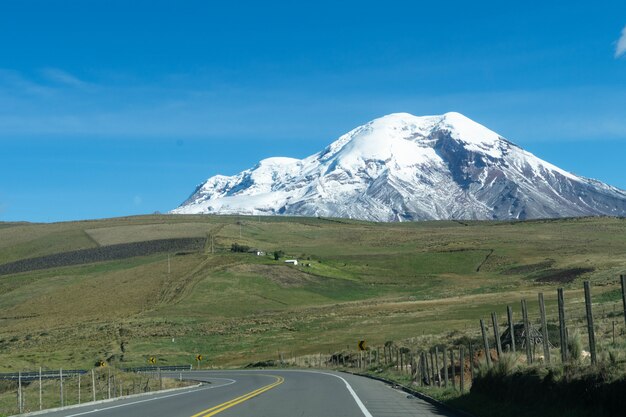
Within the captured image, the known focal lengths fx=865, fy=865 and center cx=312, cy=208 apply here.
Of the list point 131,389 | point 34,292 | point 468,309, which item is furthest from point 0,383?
point 34,292

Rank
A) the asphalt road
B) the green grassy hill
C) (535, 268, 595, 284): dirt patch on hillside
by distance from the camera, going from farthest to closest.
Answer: (535, 268, 595, 284): dirt patch on hillside, the green grassy hill, the asphalt road

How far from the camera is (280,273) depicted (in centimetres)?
12525

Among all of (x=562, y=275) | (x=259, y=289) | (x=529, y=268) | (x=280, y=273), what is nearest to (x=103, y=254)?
(x=280, y=273)

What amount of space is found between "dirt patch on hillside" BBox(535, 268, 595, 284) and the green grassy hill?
1.37 ft

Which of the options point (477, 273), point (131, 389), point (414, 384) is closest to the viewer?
point (414, 384)

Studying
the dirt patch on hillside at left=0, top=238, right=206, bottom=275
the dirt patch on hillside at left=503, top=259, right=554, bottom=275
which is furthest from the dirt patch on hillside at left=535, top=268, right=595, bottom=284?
the dirt patch on hillside at left=0, top=238, right=206, bottom=275

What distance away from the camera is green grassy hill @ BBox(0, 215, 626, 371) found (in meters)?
79.8

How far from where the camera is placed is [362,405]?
24.4 meters

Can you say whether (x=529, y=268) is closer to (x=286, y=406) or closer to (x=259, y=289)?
(x=259, y=289)

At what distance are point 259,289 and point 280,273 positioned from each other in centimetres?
1015

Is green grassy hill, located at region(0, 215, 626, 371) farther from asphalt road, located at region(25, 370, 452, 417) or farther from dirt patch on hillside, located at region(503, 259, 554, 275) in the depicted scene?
asphalt road, located at region(25, 370, 452, 417)

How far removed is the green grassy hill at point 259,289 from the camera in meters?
79.8

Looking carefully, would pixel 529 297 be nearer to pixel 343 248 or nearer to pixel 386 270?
pixel 386 270

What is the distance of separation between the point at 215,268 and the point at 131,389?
81721 mm
